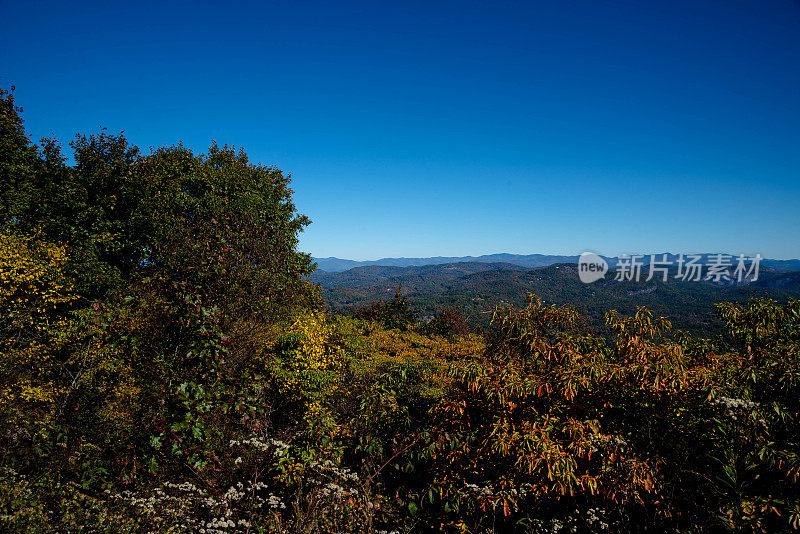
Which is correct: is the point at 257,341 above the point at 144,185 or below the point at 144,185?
below

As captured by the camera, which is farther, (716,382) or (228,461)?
(228,461)

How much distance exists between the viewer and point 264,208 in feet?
52.5

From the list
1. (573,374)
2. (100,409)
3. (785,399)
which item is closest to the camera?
(785,399)

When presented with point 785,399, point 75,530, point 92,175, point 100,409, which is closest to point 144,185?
point 92,175

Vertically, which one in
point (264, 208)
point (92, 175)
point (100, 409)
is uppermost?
point (92, 175)

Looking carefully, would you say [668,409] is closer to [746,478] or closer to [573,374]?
[746,478]

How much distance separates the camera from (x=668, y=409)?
4559mm

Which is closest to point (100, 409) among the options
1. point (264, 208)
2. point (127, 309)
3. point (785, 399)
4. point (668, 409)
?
point (127, 309)

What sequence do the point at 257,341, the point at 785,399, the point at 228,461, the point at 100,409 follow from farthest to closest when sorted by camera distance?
the point at 100,409 → the point at 257,341 → the point at 228,461 → the point at 785,399

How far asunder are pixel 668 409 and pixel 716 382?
2.27ft

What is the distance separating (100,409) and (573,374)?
38.0ft

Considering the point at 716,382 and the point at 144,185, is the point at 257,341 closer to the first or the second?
the point at 716,382

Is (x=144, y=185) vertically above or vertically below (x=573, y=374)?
above

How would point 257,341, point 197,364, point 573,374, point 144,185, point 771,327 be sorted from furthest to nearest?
point 144,185 → point 257,341 → point 197,364 → point 771,327 → point 573,374
